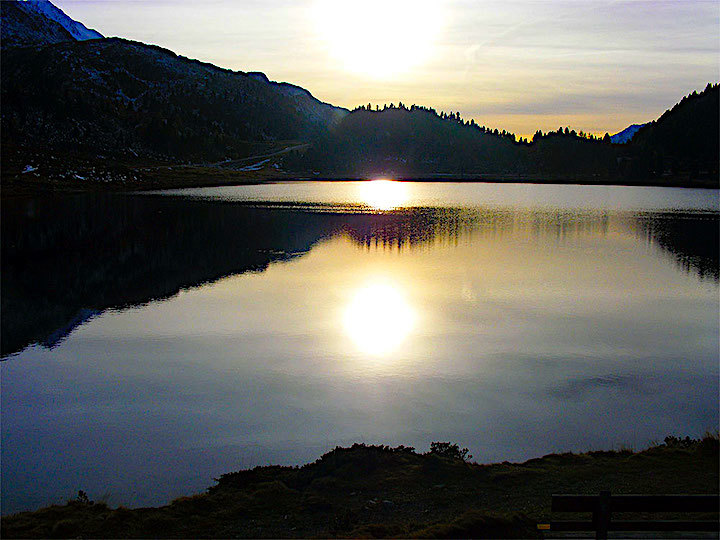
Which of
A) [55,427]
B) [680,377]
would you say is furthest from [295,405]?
[680,377]

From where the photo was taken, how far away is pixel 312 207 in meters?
108

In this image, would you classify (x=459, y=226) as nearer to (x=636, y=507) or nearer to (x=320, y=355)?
(x=320, y=355)

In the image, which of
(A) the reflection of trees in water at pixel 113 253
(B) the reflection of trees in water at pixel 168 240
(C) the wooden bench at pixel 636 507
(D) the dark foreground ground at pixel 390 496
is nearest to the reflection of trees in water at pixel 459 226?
(B) the reflection of trees in water at pixel 168 240

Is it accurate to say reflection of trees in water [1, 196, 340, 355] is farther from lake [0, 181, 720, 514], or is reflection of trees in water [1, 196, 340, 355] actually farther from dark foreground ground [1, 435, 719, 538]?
dark foreground ground [1, 435, 719, 538]

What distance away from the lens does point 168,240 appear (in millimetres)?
60406

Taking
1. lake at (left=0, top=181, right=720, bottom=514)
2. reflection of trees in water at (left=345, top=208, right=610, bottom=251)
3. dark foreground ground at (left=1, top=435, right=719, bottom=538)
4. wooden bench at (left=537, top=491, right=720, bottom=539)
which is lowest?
lake at (left=0, top=181, right=720, bottom=514)

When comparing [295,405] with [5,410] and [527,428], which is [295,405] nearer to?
[527,428]

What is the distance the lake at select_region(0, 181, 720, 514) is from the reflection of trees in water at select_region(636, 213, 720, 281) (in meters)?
1.17

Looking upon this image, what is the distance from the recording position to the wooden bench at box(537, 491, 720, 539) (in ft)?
31.3

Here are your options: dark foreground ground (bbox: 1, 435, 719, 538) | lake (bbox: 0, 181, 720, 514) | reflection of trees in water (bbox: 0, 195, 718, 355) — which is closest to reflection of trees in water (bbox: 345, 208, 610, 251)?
reflection of trees in water (bbox: 0, 195, 718, 355)

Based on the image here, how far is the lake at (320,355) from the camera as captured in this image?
1744 cm

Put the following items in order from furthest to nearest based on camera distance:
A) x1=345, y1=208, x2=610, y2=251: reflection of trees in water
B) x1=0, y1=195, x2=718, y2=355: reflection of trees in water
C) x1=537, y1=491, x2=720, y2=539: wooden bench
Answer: x1=345, y1=208, x2=610, y2=251: reflection of trees in water < x1=0, y1=195, x2=718, y2=355: reflection of trees in water < x1=537, y1=491, x2=720, y2=539: wooden bench

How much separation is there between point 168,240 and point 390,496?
51.0 meters

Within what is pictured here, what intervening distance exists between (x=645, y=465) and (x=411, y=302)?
21429 mm
